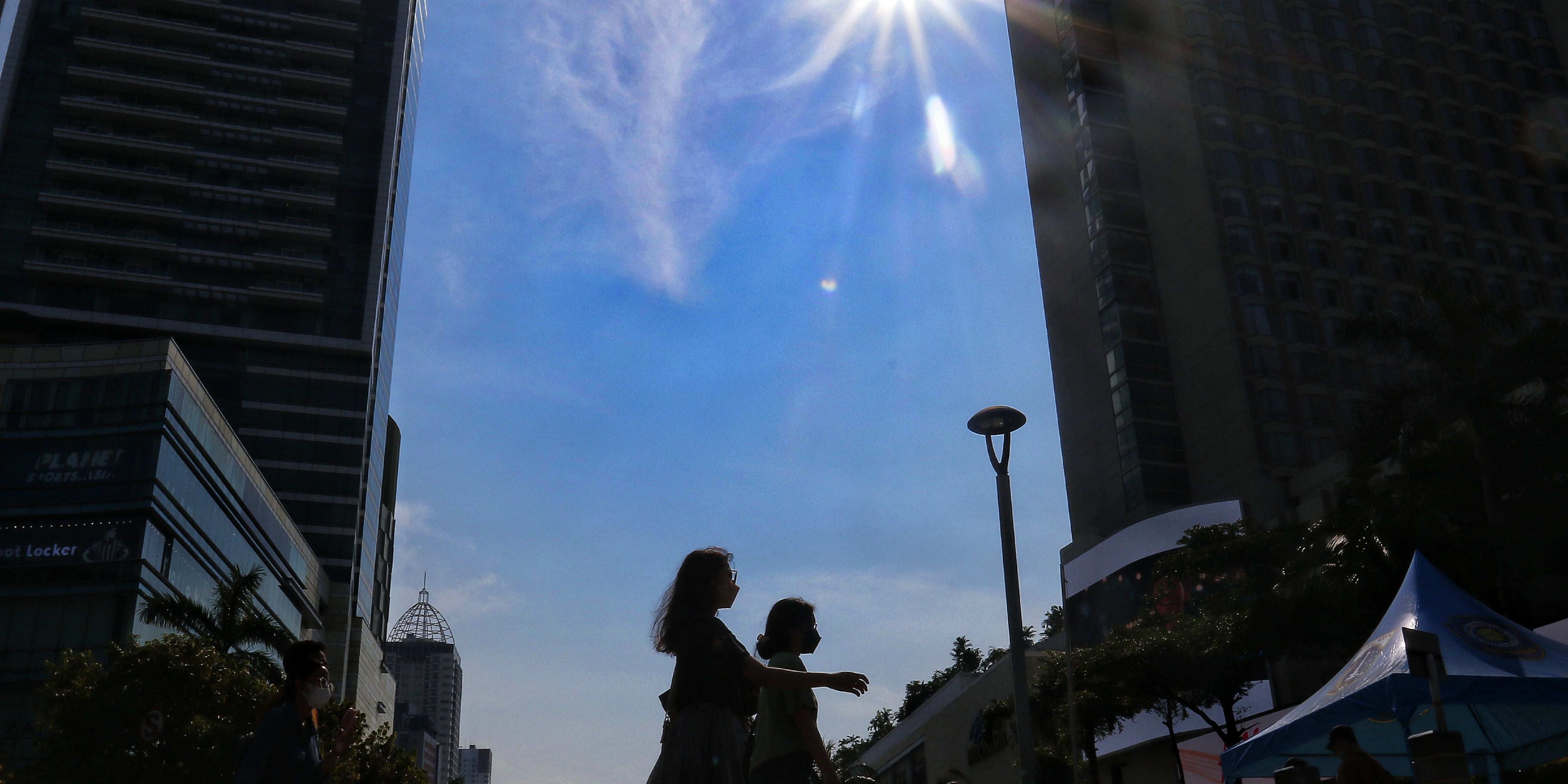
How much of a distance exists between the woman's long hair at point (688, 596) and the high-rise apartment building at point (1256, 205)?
59.7m

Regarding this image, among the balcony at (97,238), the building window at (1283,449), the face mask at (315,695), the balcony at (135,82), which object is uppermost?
the balcony at (135,82)

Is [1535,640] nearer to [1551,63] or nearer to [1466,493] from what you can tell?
[1466,493]

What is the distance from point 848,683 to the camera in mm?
4281

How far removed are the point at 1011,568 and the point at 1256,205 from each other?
205ft

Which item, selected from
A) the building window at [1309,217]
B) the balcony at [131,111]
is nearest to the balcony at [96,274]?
the balcony at [131,111]

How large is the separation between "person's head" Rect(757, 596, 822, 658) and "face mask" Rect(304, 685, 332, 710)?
1854 mm

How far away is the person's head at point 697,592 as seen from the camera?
14.9ft

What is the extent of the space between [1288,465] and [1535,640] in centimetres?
5413

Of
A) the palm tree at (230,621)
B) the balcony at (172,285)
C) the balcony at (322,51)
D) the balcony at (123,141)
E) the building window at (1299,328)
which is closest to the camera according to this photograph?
the palm tree at (230,621)

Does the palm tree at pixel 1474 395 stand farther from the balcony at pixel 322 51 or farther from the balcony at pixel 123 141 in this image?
the balcony at pixel 322 51

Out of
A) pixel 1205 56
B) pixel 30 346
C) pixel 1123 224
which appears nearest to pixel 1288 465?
pixel 1123 224

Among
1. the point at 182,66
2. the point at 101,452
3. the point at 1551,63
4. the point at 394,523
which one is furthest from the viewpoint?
the point at 394,523

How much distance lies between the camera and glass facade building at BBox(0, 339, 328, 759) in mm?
46875

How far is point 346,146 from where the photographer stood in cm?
9756
